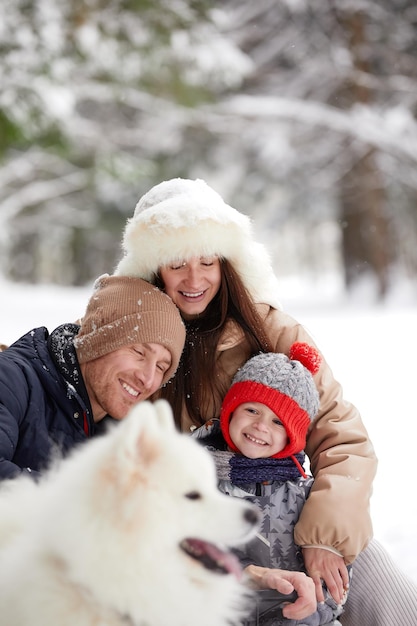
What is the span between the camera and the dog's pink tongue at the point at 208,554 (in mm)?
1438

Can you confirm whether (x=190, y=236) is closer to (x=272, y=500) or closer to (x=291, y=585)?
(x=272, y=500)

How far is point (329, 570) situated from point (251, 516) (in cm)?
109

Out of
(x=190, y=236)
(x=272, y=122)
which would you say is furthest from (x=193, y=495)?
(x=272, y=122)

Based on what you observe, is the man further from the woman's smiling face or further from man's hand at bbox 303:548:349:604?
man's hand at bbox 303:548:349:604

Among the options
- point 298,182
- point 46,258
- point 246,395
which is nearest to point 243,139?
point 298,182

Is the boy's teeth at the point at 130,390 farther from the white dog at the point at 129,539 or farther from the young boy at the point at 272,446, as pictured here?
the white dog at the point at 129,539

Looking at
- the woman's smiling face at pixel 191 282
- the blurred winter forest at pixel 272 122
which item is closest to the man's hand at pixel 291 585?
the woman's smiling face at pixel 191 282

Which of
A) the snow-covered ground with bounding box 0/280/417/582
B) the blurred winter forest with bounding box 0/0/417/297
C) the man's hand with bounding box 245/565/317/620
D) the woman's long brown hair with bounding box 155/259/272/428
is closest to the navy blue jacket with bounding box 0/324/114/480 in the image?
the woman's long brown hair with bounding box 155/259/272/428

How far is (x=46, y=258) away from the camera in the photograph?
36.7 meters

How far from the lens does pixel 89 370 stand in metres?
2.51

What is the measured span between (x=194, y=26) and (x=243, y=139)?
19.8ft

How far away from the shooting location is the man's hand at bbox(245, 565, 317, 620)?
215 centimetres

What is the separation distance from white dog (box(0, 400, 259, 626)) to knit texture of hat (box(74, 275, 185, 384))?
3.18 ft

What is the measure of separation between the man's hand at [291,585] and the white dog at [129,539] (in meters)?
0.68
